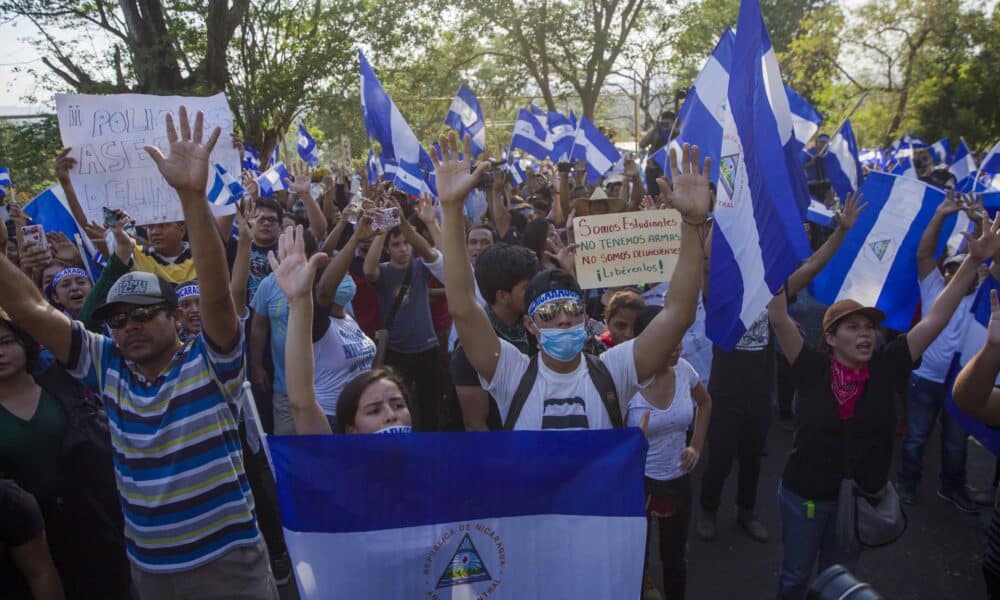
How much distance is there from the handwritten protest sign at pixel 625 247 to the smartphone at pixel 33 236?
10.0 ft

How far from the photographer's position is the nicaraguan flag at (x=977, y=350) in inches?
138

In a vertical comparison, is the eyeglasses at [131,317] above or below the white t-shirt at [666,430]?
above

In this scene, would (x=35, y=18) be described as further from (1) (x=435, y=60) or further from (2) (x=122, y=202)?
(2) (x=122, y=202)

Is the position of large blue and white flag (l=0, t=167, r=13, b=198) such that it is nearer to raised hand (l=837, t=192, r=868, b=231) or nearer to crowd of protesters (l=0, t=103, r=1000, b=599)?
crowd of protesters (l=0, t=103, r=1000, b=599)

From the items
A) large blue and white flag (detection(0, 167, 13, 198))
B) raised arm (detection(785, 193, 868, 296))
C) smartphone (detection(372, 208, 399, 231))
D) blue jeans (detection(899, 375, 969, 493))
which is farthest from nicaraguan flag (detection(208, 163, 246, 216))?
blue jeans (detection(899, 375, 969, 493))

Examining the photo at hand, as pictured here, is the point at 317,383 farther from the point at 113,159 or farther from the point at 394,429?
the point at 113,159

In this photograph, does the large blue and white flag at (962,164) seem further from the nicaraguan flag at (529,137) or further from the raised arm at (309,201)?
the raised arm at (309,201)

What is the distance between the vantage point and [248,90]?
1552 cm

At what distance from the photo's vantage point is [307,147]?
11.8 metres

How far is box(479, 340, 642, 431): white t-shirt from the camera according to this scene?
268 cm

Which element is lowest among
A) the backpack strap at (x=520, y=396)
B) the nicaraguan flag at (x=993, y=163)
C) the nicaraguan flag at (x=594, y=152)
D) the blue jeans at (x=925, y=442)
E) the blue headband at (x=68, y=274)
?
the blue jeans at (x=925, y=442)

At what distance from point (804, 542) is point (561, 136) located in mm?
10413

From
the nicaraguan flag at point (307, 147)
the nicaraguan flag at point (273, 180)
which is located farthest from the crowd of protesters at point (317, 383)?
the nicaraguan flag at point (307, 147)

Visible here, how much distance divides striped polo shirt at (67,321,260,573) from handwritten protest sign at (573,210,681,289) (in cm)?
208
